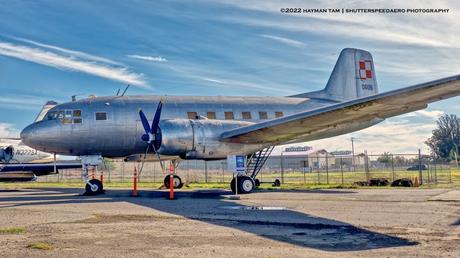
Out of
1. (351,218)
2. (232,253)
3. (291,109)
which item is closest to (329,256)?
(232,253)

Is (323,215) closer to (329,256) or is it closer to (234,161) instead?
(329,256)

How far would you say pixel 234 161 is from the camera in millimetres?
18453

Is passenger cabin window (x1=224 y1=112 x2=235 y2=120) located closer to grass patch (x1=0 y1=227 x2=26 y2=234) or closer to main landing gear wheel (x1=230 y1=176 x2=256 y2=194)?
main landing gear wheel (x1=230 y1=176 x2=256 y2=194)

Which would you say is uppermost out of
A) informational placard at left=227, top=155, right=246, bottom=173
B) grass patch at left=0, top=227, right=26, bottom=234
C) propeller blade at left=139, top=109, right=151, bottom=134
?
propeller blade at left=139, top=109, right=151, bottom=134

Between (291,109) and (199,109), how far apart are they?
5090 millimetres

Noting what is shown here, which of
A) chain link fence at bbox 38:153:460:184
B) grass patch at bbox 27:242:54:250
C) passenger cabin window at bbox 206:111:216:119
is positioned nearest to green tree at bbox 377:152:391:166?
chain link fence at bbox 38:153:460:184

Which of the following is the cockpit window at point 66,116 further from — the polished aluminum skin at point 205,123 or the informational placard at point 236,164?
the informational placard at point 236,164

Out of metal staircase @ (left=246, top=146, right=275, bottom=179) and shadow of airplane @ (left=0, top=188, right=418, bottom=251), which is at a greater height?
metal staircase @ (left=246, top=146, right=275, bottom=179)

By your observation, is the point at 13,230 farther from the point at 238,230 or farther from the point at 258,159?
the point at 258,159

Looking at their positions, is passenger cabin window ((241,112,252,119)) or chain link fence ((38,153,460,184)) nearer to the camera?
passenger cabin window ((241,112,252,119))

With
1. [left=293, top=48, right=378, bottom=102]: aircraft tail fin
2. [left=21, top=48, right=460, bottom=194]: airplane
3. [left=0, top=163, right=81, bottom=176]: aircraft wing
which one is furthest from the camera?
[left=0, top=163, right=81, bottom=176]: aircraft wing

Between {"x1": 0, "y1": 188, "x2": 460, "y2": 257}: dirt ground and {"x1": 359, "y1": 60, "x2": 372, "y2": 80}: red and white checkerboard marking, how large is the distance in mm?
13537

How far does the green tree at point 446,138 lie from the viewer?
10869 centimetres

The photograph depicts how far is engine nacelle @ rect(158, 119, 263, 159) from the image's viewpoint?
17.9m
